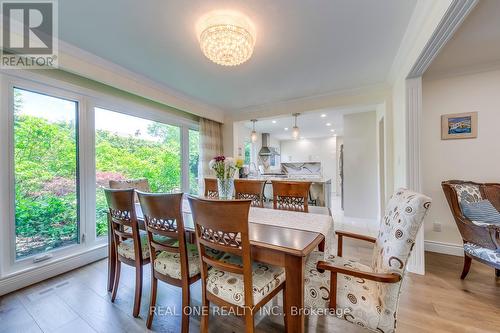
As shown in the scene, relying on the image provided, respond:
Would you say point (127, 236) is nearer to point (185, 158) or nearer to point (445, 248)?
point (185, 158)

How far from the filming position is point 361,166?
14.5ft

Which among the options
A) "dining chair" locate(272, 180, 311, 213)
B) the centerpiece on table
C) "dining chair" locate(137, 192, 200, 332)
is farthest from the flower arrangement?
"dining chair" locate(137, 192, 200, 332)

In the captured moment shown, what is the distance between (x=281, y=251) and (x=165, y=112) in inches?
130

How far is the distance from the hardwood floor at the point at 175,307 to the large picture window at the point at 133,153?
899 millimetres

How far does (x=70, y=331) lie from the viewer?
152 centimetres

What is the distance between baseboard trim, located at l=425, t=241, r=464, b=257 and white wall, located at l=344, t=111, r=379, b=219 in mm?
1433

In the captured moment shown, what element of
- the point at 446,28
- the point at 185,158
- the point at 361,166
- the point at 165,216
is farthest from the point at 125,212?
the point at 361,166

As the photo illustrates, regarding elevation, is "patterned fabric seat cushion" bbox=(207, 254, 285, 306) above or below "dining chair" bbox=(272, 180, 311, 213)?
below

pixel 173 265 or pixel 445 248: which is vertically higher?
pixel 173 265

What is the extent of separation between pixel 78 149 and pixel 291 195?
267 cm

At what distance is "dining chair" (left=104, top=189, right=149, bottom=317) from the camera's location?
5.32 ft

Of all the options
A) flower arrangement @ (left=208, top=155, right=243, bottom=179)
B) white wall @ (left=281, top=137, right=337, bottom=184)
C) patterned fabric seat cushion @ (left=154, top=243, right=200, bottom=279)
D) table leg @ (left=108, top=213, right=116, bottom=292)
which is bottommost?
table leg @ (left=108, top=213, right=116, bottom=292)

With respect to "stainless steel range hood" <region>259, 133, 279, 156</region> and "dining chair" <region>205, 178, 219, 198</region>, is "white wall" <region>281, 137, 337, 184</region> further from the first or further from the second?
"dining chair" <region>205, 178, 219, 198</region>

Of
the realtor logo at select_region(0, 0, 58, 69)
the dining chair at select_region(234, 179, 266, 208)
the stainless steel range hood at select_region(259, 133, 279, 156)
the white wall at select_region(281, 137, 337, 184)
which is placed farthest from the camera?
the white wall at select_region(281, 137, 337, 184)
